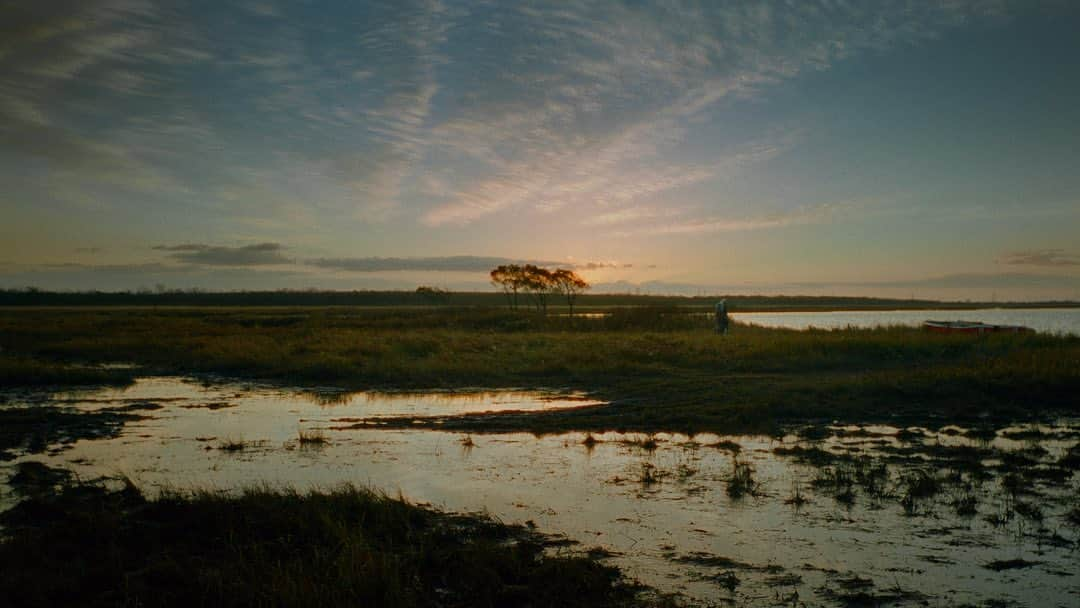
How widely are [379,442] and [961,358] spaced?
24049 millimetres

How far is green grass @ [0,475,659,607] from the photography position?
6387 mm

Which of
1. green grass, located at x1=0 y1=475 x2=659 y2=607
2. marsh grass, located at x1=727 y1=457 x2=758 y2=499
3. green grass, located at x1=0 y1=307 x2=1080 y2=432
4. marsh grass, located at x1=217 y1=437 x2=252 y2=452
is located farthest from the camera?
green grass, located at x1=0 y1=307 x2=1080 y2=432

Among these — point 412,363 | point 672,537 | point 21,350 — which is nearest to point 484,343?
point 412,363

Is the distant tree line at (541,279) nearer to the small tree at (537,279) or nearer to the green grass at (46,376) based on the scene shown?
the small tree at (537,279)

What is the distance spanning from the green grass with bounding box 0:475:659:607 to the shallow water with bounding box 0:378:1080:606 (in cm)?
102

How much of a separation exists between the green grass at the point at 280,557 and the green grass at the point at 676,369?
7309 millimetres

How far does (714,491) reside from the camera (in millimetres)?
10273

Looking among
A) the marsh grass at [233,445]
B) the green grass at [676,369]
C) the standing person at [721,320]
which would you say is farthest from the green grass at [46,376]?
the standing person at [721,320]

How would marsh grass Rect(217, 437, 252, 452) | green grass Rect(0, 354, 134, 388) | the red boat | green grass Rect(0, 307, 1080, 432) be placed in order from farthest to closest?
the red boat, green grass Rect(0, 354, 134, 388), green grass Rect(0, 307, 1080, 432), marsh grass Rect(217, 437, 252, 452)

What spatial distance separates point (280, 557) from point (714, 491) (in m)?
6.09

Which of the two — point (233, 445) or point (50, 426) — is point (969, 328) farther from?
point (50, 426)

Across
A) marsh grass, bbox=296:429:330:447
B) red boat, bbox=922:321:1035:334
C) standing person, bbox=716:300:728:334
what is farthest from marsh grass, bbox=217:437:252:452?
red boat, bbox=922:321:1035:334

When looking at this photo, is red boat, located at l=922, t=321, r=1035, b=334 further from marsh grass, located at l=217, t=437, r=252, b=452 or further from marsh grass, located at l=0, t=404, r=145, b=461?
marsh grass, located at l=0, t=404, r=145, b=461

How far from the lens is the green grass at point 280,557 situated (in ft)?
21.0
